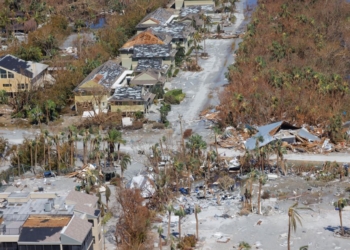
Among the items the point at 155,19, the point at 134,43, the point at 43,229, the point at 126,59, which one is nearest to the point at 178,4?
the point at 155,19

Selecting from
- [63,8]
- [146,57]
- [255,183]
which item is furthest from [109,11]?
[255,183]

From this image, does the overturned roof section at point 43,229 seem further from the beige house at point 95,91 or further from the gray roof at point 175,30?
the gray roof at point 175,30

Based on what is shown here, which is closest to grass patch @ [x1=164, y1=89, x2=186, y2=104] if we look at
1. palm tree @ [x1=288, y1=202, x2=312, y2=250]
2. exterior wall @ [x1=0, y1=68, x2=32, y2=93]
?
exterior wall @ [x1=0, y1=68, x2=32, y2=93]

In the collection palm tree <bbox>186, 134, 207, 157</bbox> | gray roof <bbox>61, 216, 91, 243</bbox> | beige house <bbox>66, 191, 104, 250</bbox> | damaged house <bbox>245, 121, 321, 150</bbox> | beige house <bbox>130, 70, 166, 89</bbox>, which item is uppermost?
gray roof <bbox>61, 216, 91, 243</bbox>

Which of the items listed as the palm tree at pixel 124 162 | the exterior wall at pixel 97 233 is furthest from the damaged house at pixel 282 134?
the exterior wall at pixel 97 233

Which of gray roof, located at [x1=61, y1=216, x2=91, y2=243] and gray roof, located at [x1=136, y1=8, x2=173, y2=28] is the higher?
gray roof, located at [x1=61, y1=216, x2=91, y2=243]

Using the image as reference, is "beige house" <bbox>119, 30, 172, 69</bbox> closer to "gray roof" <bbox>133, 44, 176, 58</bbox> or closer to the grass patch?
"gray roof" <bbox>133, 44, 176, 58</bbox>

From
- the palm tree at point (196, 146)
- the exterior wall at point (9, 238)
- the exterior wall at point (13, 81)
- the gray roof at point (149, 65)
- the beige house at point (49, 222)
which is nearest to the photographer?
the beige house at point (49, 222)
